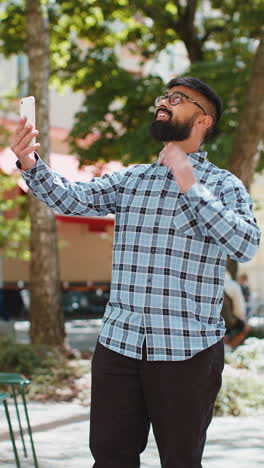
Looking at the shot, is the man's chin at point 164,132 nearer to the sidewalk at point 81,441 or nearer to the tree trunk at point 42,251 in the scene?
the sidewalk at point 81,441

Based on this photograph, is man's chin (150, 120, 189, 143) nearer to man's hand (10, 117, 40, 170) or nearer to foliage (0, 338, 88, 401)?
man's hand (10, 117, 40, 170)

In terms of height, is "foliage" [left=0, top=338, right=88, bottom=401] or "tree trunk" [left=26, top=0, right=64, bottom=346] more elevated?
"tree trunk" [left=26, top=0, right=64, bottom=346]

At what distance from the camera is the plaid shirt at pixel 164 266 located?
258cm

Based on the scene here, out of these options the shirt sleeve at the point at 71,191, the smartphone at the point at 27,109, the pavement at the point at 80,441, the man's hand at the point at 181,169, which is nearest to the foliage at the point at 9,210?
the pavement at the point at 80,441

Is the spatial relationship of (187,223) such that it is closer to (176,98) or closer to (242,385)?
(176,98)

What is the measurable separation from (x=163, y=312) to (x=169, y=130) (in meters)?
0.65

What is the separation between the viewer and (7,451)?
5.36 meters

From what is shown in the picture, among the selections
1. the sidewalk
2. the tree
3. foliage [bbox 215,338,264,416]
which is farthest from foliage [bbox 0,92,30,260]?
the sidewalk

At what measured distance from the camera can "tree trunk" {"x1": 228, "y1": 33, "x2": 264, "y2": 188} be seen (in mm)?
9016

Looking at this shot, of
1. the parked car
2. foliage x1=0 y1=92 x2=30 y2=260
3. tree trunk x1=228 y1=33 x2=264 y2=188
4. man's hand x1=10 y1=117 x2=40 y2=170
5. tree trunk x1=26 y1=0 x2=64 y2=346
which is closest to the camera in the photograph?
man's hand x1=10 y1=117 x2=40 y2=170

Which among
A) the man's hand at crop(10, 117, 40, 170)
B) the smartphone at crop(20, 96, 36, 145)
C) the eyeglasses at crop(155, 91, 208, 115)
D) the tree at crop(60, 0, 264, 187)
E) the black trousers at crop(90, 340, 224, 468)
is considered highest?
the tree at crop(60, 0, 264, 187)

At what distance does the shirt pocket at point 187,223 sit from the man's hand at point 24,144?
1.84 ft

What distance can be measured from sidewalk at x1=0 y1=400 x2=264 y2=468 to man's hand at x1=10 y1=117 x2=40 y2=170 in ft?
9.69

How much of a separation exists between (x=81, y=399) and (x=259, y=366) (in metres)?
2.05
